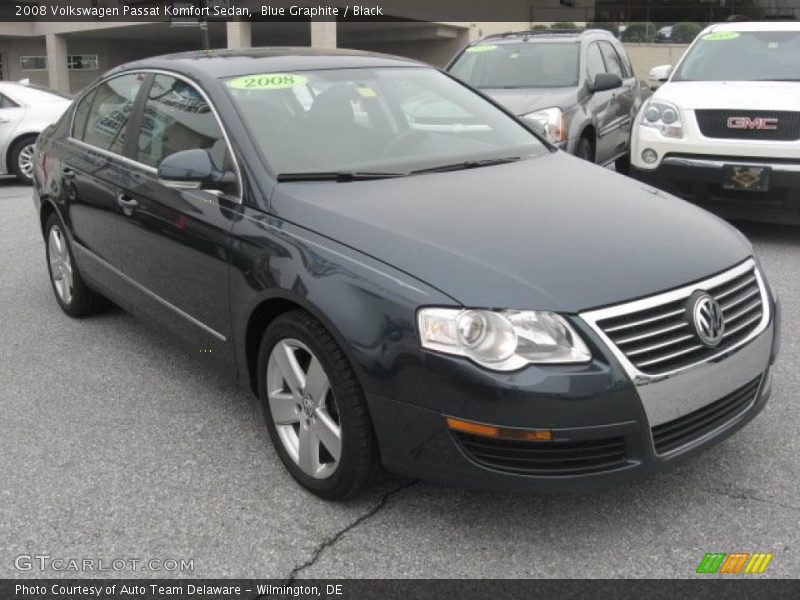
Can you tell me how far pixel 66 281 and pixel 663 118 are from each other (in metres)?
4.85

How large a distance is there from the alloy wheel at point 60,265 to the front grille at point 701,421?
389cm

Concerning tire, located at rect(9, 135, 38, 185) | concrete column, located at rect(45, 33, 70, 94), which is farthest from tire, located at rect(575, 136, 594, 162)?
concrete column, located at rect(45, 33, 70, 94)

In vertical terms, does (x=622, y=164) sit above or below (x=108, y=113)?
below

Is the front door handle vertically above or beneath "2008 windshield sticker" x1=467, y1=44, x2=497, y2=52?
beneath

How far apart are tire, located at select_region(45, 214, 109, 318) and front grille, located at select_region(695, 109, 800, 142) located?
4.80 metres

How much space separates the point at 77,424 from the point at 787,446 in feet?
10.1

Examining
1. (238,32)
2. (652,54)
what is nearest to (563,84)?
(238,32)

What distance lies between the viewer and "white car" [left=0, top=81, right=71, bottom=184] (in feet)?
37.9

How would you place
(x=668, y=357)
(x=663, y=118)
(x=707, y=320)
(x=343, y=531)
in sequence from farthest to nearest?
(x=663, y=118), (x=343, y=531), (x=707, y=320), (x=668, y=357)

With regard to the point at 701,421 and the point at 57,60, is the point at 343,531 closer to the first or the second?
the point at 701,421

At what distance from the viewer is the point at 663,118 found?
278 inches

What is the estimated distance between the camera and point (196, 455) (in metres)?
3.55

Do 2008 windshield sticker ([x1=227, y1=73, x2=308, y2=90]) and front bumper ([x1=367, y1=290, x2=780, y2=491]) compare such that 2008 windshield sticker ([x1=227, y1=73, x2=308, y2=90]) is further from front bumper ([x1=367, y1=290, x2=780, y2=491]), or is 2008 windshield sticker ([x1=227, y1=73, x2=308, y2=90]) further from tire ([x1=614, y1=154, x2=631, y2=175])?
tire ([x1=614, y1=154, x2=631, y2=175])

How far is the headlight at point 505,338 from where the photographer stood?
2576mm
